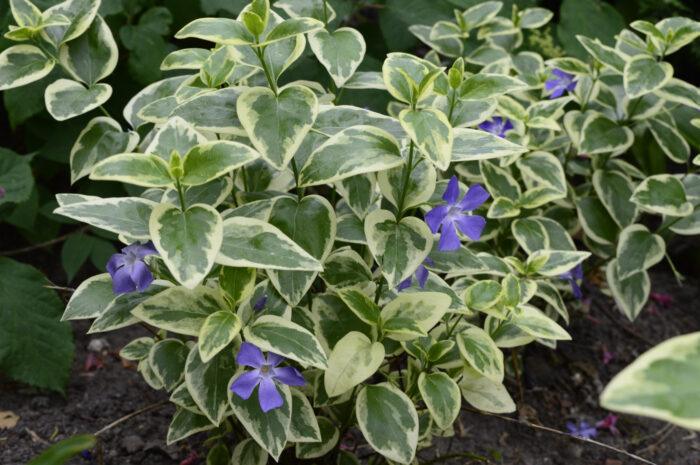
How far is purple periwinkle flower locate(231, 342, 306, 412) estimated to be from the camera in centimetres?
101

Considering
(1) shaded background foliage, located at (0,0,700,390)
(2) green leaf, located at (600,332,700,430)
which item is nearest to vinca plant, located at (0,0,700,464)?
(2) green leaf, located at (600,332,700,430)

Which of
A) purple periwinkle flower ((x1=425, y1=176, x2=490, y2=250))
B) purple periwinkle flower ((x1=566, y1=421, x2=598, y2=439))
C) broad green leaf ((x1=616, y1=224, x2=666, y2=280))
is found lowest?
purple periwinkle flower ((x1=566, y1=421, x2=598, y2=439))

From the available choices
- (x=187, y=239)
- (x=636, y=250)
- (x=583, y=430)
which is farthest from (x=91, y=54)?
(x=583, y=430)

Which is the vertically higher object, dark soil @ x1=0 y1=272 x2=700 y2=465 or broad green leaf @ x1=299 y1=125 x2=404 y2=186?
broad green leaf @ x1=299 y1=125 x2=404 y2=186

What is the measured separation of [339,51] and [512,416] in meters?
1.22

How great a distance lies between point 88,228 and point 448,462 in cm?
139

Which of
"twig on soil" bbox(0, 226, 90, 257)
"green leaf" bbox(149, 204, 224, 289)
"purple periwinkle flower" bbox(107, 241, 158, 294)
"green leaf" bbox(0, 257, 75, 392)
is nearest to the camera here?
"green leaf" bbox(149, 204, 224, 289)

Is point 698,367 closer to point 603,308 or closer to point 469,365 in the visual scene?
point 469,365

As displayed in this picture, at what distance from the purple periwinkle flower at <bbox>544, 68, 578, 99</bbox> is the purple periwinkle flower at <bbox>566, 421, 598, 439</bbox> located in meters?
0.97

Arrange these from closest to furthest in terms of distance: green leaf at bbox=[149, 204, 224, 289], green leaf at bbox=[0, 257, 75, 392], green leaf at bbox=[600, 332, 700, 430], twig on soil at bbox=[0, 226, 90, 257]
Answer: green leaf at bbox=[600, 332, 700, 430] < green leaf at bbox=[149, 204, 224, 289] < green leaf at bbox=[0, 257, 75, 392] < twig on soil at bbox=[0, 226, 90, 257]

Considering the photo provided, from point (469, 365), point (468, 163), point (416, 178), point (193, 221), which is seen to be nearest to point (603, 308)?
point (468, 163)

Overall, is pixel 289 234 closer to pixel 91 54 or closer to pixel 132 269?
pixel 132 269

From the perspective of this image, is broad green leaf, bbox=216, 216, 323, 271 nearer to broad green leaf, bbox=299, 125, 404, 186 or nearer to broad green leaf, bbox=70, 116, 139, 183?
broad green leaf, bbox=299, 125, 404, 186

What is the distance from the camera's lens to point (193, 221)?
0.92 m
